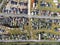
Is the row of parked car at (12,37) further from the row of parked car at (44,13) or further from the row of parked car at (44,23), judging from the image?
the row of parked car at (44,13)

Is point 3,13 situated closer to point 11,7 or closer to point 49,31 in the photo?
point 11,7

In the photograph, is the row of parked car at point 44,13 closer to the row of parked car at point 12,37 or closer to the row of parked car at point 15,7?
the row of parked car at point 15,7

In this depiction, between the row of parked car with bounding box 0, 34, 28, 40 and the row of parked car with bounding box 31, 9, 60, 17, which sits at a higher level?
the row of parked car with bounding box 31, 9, 60, 17

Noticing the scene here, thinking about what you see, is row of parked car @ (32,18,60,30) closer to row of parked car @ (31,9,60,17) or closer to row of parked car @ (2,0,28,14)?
row of parked car @ (31,9,60,17)

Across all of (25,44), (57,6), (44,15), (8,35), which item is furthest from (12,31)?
(57,6)

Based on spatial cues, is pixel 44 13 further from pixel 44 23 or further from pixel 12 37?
pixel 12 37

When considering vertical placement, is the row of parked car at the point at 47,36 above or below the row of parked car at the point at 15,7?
below

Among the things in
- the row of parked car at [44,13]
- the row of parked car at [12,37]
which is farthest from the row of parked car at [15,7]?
the row of parked car at [12,37]

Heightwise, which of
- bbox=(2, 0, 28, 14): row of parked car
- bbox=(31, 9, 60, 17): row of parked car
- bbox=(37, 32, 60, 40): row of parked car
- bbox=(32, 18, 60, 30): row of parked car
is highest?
bbox=(2, 0, 28, 14): row of parked car

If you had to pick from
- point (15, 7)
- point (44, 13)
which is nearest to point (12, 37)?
point (15, 7)

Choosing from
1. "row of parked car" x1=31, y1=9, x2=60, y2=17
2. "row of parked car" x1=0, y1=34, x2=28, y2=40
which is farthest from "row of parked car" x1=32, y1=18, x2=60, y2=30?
"row of parked car" x1=0, y1=34, x2=28, y2=40

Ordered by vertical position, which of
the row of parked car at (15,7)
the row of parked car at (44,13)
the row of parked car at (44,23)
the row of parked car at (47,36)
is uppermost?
the row of parked car at (15,7)
